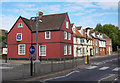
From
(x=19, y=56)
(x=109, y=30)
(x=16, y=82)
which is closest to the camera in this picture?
(x=16, y=82)

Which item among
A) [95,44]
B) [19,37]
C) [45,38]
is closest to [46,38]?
[45,38]

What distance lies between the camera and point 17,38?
3209cm

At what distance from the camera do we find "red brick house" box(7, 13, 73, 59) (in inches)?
1148

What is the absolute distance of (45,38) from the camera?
30156 mm

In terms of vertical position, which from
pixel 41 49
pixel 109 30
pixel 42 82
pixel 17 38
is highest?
pixel 109 30

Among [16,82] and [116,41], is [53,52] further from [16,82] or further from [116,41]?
[116,41]

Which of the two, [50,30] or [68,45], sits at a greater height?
[50,30]

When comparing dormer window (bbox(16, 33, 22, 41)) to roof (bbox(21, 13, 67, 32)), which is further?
dormer window (bbox(16, 33, 22, 41))

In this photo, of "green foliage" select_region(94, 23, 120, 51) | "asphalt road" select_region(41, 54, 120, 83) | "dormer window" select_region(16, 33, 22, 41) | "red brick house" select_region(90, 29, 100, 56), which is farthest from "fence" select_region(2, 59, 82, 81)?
"green foliage" select_region(94, 23, 120, 51)

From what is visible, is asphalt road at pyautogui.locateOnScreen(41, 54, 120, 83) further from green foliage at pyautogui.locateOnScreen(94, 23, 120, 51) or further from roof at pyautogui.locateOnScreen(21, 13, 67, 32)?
green foliage at pyautogui.locateOnScreen(94, 23, 120, 51)

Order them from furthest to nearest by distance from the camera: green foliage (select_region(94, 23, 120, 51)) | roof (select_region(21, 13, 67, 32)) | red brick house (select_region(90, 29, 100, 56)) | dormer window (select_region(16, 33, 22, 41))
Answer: green foliage (select_region(94, 23, 120, 51)) < red brick house (select_region(90, 29, 100, 56)) < dormer window (select_region(16, 33, 22, 41)) < roof (select_region(21, 13, 67, 32))

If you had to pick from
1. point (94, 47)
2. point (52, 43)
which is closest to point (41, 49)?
point (52, 43)

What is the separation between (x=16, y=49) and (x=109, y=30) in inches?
2465

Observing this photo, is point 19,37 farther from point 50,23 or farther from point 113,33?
point 113,33
